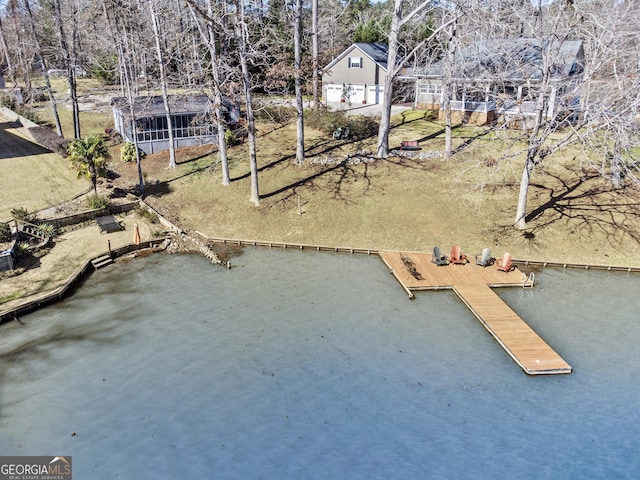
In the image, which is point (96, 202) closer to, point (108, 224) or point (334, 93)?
point (108, 224)

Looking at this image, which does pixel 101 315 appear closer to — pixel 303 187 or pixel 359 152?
pixel 303 187

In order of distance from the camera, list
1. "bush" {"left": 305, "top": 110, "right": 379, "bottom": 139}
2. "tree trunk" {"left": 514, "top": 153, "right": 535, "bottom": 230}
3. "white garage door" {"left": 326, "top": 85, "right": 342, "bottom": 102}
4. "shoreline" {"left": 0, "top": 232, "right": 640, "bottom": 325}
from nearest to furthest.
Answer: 1. "shoreline" {"left": 0, "top": 232, "right": 640, "bottom": 325}
2. "tree trunk" {"left": 514, "top": 153, "right": 535, "bottom": 230}
3. "bush" {"left": 305, "top": 110, "right": 379, "bottom": 139}
4. "white garage door" {"left": 326, "top": 85, "right": 342, "bottom": 102}

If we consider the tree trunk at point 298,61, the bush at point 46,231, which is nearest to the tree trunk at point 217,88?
the tree trunk at point 298,61

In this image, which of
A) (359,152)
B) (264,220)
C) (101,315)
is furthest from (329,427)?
(359,152)

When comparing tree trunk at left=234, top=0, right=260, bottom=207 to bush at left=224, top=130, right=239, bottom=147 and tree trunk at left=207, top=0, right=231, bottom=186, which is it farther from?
bush at left=224, top=130, right=239, bottom=147

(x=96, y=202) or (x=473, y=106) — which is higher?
(x=473, y=106)

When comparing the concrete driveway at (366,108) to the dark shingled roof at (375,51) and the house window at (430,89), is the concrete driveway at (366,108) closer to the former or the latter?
the house window at (430,89)

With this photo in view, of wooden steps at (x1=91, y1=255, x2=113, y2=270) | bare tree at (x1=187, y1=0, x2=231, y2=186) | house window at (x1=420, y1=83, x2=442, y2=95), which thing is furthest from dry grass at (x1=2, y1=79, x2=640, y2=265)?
house window at (x1=420, y1=83, x2=442, y2=95)
